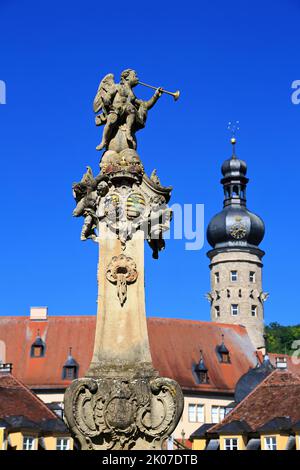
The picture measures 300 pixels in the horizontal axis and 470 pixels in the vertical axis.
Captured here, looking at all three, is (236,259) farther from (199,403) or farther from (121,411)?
(121,411)

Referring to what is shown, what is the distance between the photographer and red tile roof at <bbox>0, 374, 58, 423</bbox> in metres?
41.7

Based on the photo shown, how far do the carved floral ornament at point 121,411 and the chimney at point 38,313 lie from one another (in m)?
59.5

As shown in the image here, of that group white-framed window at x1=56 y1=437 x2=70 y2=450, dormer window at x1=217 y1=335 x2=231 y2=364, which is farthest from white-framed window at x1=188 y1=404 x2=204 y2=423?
white-framed window at x1=56 y1=437 x2=70 y2=450

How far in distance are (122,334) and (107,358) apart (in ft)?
0.99

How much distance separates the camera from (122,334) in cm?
959

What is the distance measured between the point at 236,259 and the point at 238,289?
9.24 feet

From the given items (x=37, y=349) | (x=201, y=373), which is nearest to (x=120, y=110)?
(x=37, y=349)

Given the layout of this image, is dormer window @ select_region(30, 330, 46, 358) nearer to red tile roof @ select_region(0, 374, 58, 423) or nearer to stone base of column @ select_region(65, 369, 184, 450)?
red tile roof @ select_region(0, 374, 58, 423)

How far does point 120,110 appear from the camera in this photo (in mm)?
10352

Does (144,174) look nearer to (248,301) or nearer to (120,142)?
(120,142)

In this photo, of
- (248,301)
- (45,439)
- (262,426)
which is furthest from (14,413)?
(248,301)

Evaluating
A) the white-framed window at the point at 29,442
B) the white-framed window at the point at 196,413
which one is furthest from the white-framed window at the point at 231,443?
the white-framed window at the point at 196,413

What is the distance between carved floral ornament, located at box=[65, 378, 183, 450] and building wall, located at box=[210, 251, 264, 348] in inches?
2782

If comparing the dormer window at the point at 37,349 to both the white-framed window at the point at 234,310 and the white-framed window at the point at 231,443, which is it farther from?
the white-framed window at the point at 231,443
